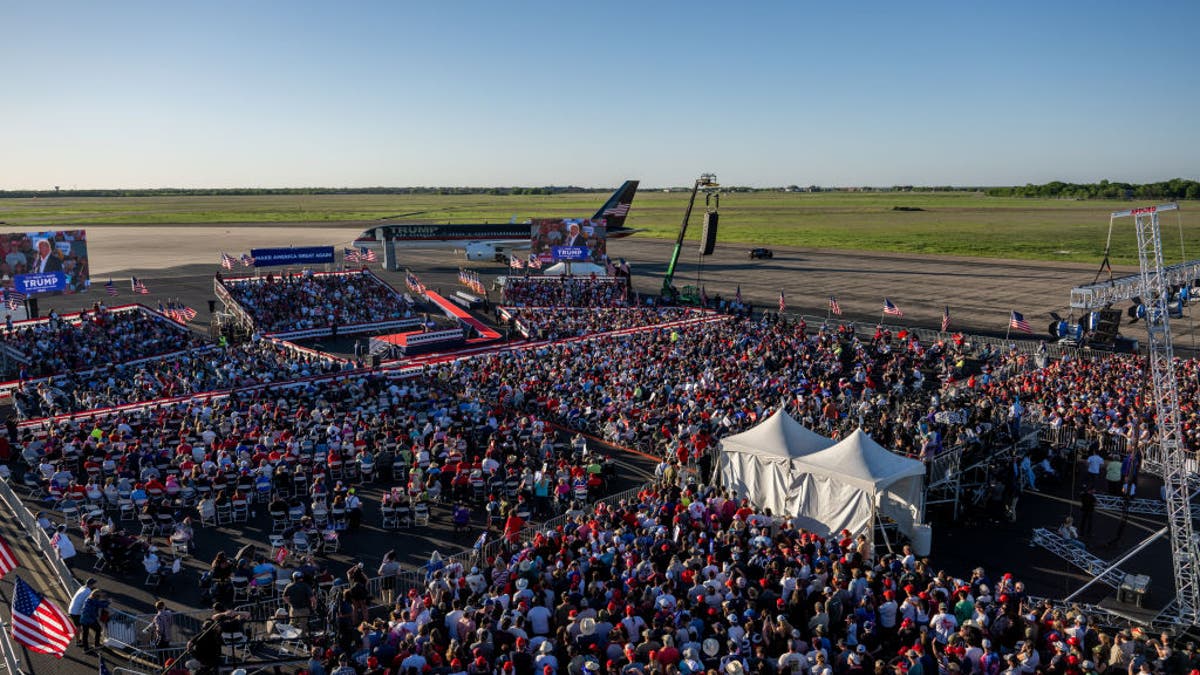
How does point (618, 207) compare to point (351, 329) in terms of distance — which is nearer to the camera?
point (351, 329)

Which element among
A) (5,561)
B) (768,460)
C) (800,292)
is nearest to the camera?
(5,561)

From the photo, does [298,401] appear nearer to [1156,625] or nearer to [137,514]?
[137,514]

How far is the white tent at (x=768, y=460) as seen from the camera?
16.4 metres

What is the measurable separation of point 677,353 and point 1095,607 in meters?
17.6

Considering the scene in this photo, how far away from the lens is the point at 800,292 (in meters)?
54.8

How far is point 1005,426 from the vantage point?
830 inches

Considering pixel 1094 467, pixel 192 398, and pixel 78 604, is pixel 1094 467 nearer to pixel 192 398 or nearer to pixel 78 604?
pixel 78 604

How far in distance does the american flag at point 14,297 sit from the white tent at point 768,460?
38.6 metres

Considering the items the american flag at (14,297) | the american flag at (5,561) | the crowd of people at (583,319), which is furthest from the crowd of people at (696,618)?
the american flag at (14,297)

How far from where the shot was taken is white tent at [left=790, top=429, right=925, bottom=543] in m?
15.2

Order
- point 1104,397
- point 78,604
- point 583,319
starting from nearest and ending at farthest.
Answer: point 78,604, point 1104,397, point 583,319

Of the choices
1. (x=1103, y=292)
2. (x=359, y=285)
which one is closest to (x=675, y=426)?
(x=1103, y=292)

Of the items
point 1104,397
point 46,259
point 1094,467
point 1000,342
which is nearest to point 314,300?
point 46,259

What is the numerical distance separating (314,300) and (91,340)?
39.1ft
